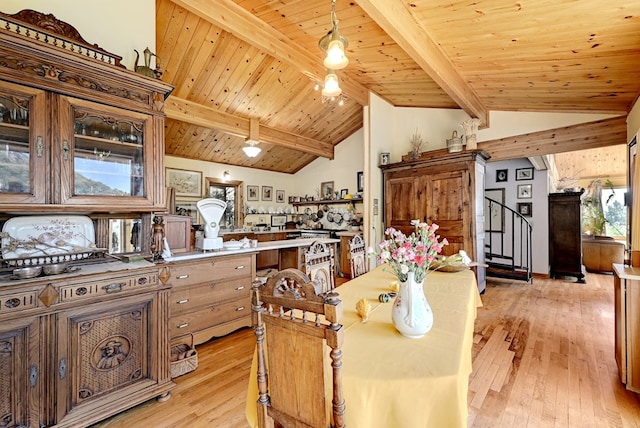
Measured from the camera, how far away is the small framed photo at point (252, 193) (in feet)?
23.9

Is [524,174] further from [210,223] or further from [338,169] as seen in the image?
[210,223]

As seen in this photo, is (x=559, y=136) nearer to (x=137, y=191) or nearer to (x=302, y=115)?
(x=302, y=115)

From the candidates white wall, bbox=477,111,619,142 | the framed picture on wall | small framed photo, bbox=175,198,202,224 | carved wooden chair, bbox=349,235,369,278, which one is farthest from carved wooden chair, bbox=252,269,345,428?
the framed picture on wall

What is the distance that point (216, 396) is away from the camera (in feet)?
6.40

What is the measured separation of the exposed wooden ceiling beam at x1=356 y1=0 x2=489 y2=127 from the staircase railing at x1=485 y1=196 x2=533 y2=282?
3.04 metres

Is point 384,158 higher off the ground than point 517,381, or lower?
higher

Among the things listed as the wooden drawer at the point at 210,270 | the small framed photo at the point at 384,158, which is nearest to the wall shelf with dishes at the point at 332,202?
the small framed photo at the point at 384,158

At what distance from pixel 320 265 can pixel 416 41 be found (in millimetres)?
2130

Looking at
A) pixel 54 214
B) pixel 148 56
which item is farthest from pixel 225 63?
pixel 54 214

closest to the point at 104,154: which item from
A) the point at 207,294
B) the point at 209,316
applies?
the point at 207,294

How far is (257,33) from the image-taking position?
3.13m

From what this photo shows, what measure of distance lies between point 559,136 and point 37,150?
17.6ft

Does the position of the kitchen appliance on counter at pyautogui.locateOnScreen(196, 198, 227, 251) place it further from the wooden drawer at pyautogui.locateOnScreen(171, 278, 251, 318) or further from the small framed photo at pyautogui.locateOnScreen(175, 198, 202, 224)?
the small framed photo at pyautogui.locateOnScreen(175, 198, 202, 224)

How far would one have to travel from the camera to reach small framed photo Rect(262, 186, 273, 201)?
757 cm
